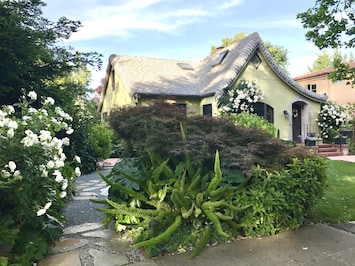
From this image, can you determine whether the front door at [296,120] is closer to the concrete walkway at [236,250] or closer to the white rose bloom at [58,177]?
the concrete walkway at [236,250]

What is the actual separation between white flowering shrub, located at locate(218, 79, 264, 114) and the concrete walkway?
8.62 m

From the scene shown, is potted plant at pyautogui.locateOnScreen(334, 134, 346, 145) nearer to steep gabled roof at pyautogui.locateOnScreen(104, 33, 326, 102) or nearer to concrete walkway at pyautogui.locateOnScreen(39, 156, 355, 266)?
steep gabled roof at pyautogui.locateOnScreen(104, 33, 326, 102)

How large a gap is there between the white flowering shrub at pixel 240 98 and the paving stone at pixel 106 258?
9.40 m

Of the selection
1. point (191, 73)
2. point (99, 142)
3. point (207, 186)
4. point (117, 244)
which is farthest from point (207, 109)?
point (117, 244)

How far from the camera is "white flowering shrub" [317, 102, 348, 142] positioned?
14233 millimetres

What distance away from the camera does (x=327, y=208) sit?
4113 millimetres

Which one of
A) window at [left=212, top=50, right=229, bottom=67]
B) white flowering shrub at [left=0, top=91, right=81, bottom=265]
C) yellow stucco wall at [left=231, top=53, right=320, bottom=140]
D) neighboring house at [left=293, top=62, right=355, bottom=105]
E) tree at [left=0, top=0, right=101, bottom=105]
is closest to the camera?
white flowering shrub at [left=0, top=91, right=81, bottom=265]

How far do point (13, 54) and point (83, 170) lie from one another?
13.0ft

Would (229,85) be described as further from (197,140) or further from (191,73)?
(197,140)

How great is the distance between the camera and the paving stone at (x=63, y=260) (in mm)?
2533

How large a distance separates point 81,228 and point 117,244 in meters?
0.75

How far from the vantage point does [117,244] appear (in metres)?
2.98

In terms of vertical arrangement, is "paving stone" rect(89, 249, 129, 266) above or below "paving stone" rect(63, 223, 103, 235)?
below

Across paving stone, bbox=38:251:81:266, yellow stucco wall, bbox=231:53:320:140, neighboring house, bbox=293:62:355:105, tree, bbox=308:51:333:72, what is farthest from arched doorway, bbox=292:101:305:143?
tree, bbox=308:51:333:72
